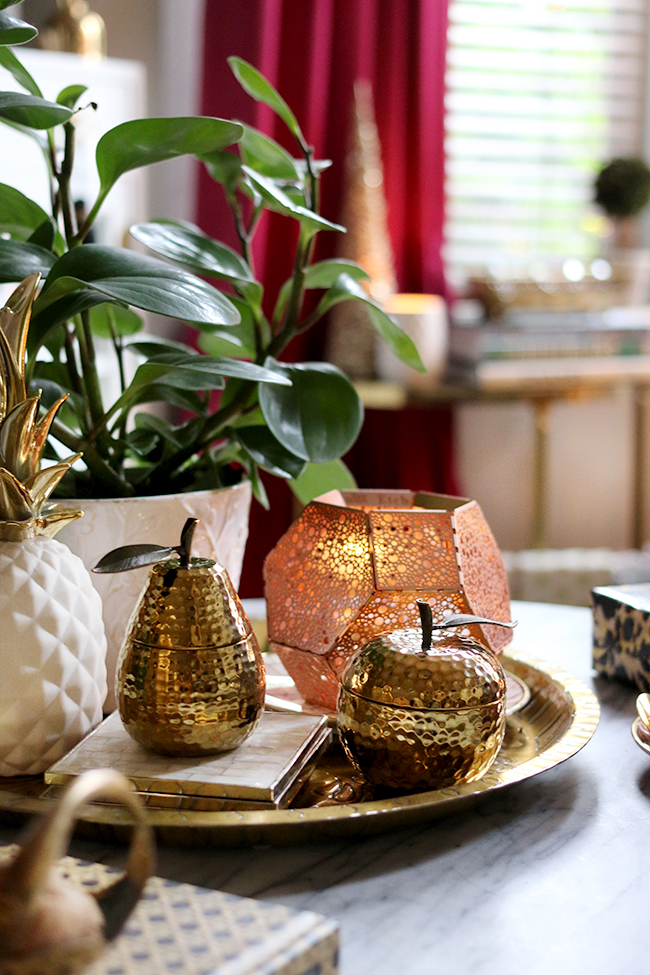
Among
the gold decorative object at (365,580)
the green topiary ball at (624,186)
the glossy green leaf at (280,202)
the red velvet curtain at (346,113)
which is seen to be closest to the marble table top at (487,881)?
the gold decorative object at (365,580)

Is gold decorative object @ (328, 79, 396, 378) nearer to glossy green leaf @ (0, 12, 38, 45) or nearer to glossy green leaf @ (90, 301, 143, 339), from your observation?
glossy green leaf @ (90, 301, 143, 339)

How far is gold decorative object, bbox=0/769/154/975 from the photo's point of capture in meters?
0.29

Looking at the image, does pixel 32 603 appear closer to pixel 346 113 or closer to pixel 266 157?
pixel 266 157

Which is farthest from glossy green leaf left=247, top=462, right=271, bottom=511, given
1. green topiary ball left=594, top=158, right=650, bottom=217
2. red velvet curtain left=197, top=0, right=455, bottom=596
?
green topiary ball left=594, top=158, right=650, bottom=217

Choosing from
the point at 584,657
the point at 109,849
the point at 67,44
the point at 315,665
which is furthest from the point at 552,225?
the point at 109,849

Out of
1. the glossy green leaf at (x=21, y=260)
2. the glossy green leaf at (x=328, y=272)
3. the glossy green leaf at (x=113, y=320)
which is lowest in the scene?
the glossy green leaf at (x=113, y=320)

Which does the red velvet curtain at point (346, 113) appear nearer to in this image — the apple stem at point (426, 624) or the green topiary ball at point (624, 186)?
the green topiary ball at point (624, 186)

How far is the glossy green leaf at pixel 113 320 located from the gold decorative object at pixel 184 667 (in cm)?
31

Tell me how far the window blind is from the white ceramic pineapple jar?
2089 mm

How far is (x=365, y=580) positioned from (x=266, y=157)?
34cm

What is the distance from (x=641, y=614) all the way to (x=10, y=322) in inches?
17.3

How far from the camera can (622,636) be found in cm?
69

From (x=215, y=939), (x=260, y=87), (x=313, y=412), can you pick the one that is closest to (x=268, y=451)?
(x=313, y=412)

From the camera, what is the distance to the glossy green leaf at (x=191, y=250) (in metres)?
0.59
